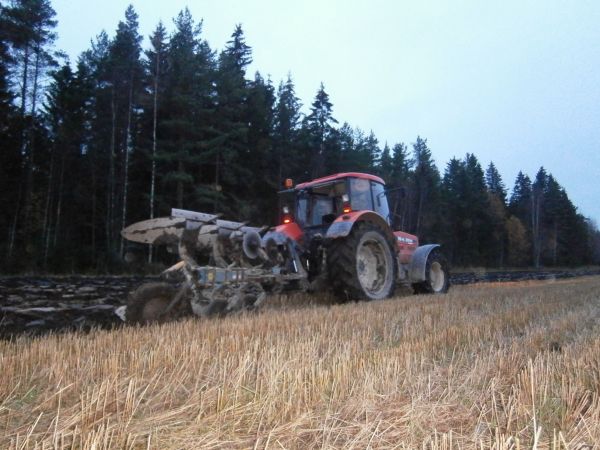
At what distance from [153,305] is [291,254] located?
2169mm

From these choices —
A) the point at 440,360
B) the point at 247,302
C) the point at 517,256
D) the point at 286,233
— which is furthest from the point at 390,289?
the point at 517,256

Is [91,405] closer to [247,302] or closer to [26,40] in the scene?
[247,302]

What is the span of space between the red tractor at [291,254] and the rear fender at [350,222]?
0.05ft

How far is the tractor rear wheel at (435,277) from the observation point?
8641 mm

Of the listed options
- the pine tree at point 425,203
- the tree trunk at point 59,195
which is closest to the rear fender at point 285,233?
the tree trunk at point 59,195

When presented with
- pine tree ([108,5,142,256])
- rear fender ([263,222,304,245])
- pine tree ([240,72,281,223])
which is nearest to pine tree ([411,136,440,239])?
pine tree ([240,72,281,223])

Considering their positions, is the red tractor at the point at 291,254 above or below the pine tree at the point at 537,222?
below

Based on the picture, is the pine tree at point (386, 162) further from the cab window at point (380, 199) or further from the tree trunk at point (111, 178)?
the cab window at point (380, 199)

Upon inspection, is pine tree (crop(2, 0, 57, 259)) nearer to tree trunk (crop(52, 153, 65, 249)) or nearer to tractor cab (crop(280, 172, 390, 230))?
tree trunk (crop(52, 153, 65, 249))

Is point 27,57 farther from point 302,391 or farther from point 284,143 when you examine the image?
point 302,391

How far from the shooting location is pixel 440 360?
2.84m

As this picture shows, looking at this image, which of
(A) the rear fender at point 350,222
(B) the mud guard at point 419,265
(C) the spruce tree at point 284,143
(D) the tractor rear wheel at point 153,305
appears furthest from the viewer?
(C) the spruce tree at point 284,143

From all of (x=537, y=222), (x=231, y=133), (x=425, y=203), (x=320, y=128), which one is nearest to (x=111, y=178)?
(x=231, y=133)

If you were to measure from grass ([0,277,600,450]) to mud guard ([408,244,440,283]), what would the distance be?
4.55 metres
